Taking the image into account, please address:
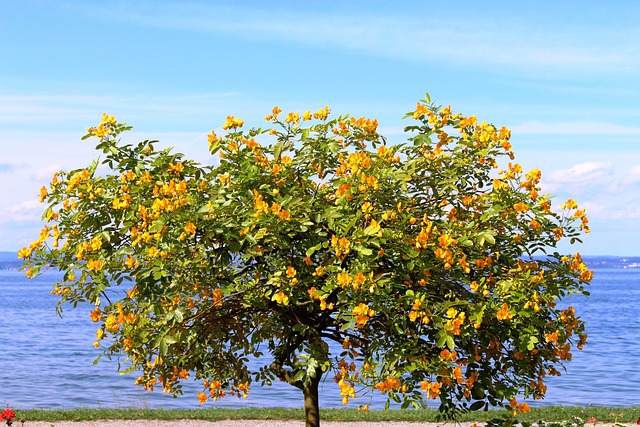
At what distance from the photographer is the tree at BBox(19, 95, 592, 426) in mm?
7281

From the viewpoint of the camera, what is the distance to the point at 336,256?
7.43 metres

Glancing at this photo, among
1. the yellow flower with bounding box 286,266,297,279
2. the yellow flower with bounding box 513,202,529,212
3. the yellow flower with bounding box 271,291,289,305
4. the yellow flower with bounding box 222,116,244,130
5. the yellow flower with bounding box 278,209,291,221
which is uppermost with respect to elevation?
the yellow flower with bounding box 222,116,244,130

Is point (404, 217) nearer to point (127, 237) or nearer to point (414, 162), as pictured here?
point (414, 162)

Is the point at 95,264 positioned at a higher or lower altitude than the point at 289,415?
higher

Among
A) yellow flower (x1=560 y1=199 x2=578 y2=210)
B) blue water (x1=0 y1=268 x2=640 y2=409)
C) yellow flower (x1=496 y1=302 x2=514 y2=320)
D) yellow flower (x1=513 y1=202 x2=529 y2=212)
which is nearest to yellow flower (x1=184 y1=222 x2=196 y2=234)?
yellow flower (x1=496 y1=302 x2=514 y2=320)

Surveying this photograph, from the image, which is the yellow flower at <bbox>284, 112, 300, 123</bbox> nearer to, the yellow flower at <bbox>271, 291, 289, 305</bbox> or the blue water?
the yellow flower at <bbox>271, 291, 289, 305</bbox>

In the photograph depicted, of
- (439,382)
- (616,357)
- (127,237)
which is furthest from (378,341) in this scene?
(616,357)

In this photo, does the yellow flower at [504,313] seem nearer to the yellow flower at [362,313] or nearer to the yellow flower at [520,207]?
the yellow flower at [520,207]

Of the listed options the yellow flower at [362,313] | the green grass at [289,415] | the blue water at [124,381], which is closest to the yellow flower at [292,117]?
the yellow flower at [362,313]

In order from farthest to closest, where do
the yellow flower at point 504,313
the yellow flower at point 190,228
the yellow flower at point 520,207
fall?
the yellow flower at point 520,207 → the yellow flower at point 504,313 → the yellow flower at point 190,228

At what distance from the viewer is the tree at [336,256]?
7.28 metres

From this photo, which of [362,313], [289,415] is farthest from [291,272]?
[289,415]

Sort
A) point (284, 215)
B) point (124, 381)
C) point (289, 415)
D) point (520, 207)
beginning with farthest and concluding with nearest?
point (124, 381) → point (289, 415) → point (520, 207) → point (284, 215)

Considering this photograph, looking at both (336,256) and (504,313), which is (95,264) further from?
(504,313)
